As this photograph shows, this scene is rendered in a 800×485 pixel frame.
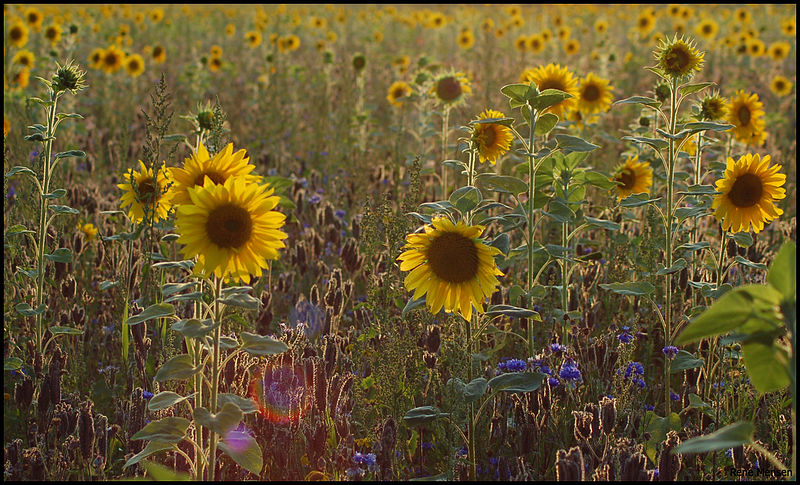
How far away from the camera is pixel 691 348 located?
11.8ft

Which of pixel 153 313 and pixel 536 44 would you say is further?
pixel 536 44

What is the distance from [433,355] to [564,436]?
0.60 metres

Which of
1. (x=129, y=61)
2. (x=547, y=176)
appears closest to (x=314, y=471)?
(x=547, y=176)

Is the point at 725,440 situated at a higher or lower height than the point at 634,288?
lower

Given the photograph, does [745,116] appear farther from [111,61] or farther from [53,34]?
[53,34]

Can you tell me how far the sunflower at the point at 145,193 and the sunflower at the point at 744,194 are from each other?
7.40ft

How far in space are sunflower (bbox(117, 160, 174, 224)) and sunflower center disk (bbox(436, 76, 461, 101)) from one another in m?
2.27

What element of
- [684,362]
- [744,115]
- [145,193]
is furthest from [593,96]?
[145,193]

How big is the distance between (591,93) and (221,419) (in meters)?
3.96

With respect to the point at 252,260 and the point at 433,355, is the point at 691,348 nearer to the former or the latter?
the point at 433,355

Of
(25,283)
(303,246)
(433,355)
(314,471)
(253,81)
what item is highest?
(253,81)

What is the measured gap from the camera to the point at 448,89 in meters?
4.84

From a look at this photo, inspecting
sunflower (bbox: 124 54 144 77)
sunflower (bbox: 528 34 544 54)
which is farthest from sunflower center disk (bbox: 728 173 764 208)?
sunflower (bbox: 528 34 544 54)

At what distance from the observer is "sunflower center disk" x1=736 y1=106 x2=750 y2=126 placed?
445cm
